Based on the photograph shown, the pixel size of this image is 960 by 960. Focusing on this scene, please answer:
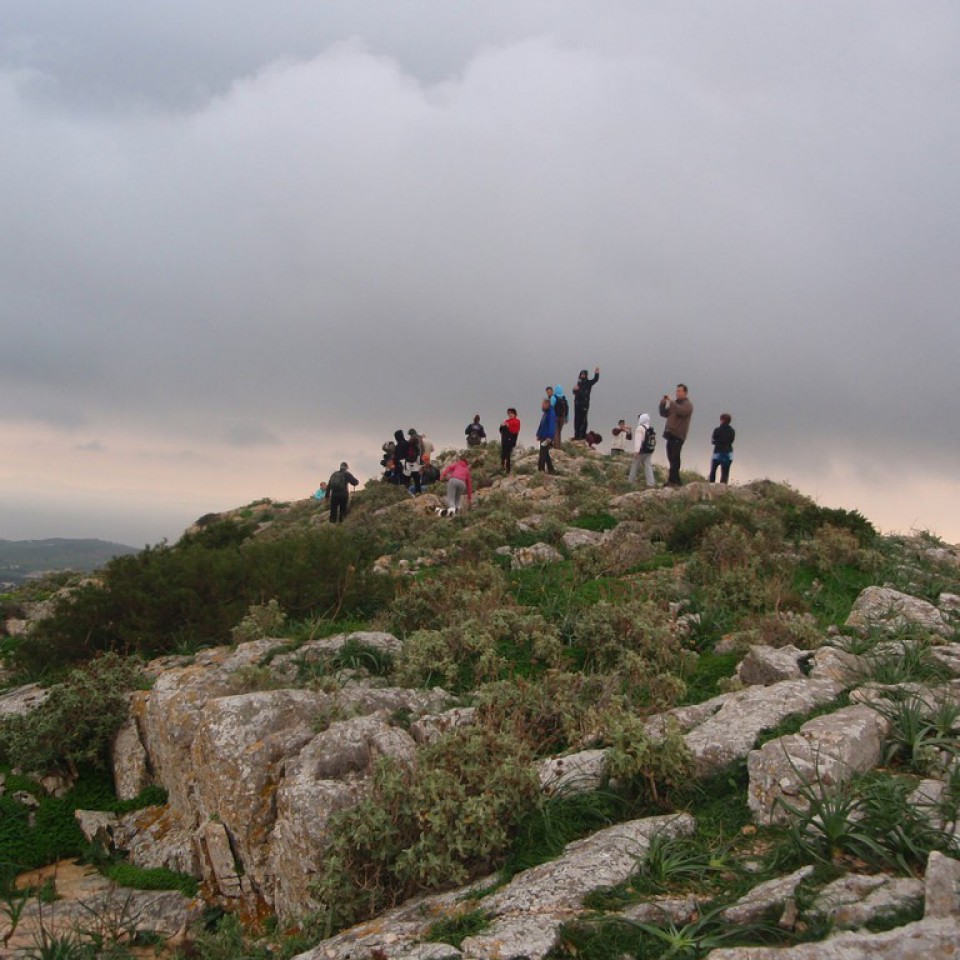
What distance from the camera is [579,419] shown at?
31875mm

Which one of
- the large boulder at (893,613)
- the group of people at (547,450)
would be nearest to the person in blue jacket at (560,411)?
the group of people at (547,450)

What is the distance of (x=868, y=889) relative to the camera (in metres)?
4.01

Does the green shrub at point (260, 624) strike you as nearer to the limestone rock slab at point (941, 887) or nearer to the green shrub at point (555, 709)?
the green shrub at point (555, 709)

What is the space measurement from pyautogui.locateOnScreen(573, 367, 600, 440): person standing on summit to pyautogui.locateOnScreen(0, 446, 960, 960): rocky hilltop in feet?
59.1

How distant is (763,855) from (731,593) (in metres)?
7.24

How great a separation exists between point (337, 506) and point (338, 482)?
91 centimetres

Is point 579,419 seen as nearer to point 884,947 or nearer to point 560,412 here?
point 560,412

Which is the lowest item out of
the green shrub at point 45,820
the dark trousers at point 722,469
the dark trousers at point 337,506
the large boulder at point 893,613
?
the green shrub at point 45,820

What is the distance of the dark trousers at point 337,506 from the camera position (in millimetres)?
24047

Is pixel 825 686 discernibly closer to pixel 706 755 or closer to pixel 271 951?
pixel 706 755

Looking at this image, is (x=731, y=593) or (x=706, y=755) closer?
(x=706, y=755)

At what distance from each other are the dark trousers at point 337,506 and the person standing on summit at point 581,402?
36.7 feet

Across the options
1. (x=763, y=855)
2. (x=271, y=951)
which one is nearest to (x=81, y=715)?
(x=271, y=951)

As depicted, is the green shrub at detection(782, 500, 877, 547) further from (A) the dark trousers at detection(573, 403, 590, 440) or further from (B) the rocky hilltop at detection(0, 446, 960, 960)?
(A) the dark trousers at detection(573, 403, 590, 440)
